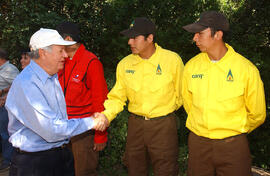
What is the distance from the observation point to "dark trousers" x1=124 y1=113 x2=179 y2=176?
3.88m

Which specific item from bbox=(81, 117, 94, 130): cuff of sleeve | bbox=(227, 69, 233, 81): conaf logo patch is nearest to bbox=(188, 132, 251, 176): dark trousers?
bbox=(227, 69, 233, 81): conaf logo patch

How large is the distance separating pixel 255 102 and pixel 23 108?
2.54 meters

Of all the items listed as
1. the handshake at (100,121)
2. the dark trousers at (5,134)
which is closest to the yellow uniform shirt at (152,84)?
the handshake at (100,121)

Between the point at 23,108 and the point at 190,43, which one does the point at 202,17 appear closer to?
the point at 23,108

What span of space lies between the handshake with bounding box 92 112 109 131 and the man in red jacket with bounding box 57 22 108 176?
216 millimetres

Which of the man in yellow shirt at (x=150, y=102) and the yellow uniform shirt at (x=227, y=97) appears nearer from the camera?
the yellow uniform shirt at (x=227, y=97)

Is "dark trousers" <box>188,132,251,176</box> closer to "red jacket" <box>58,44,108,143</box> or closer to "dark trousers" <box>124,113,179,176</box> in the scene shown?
"dark trousers" <box>124,113,179,176</box>

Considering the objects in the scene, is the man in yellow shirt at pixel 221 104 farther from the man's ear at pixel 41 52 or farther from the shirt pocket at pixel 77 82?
the man's ear at pixel 41 52

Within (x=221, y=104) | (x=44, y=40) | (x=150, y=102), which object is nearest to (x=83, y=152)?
(x=150, y=102)

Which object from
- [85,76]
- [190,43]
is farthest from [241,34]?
[85,76]

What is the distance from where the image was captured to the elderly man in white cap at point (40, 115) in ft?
9.31

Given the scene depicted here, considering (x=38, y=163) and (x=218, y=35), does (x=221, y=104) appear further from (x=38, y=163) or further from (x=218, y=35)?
(x=38, y=163)

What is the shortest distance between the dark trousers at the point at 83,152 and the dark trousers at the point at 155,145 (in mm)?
580

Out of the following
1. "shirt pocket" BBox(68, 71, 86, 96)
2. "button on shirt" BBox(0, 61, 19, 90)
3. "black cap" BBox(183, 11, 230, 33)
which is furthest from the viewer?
"button on shirt" BBox(0, 61, 19, 90)
